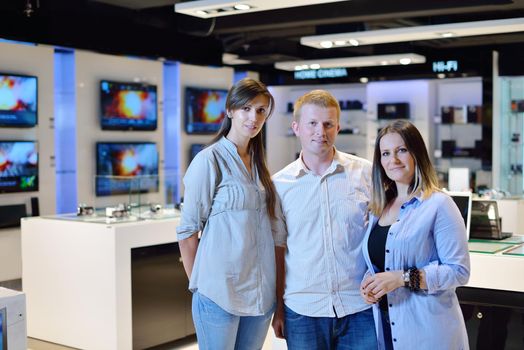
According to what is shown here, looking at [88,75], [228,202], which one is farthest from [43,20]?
[228,202]

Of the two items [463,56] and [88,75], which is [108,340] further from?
[463,56]

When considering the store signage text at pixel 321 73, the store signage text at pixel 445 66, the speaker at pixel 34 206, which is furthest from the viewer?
the store signage text at pixel 321 73

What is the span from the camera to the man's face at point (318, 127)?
255 cm

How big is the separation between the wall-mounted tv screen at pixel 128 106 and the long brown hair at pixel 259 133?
623cm

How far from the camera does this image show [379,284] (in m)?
2.42

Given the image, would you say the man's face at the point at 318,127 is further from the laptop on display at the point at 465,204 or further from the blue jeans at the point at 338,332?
the laptop on display at the point at 465,204

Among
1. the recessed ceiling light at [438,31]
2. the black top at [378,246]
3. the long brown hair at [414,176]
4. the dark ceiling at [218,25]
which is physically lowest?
the black top at [378,246]

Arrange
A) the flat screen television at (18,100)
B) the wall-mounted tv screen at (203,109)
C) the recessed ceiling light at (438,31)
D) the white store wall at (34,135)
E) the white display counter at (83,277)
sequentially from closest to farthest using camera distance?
1. the white display counter at (83,277)
2. the recessed ceiling light at (438,31)
3. the flat screen television at (18,100)
4. the white store wall at (34,135)
5. the wall-mounted tv screen at (203,109)

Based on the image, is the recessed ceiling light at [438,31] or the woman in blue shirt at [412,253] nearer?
the woman in blue shirt at [412,253]

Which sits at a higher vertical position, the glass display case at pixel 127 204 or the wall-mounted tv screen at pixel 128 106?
the wall-mounted tv screen at pixel 128 106

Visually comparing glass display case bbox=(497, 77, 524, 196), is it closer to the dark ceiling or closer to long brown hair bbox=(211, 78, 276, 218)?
the dark ceiling

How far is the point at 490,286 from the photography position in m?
3.86

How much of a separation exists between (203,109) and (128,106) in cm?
154

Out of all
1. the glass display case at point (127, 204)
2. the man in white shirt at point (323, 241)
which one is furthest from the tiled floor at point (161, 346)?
the man in white shirt at point (323, 241)
